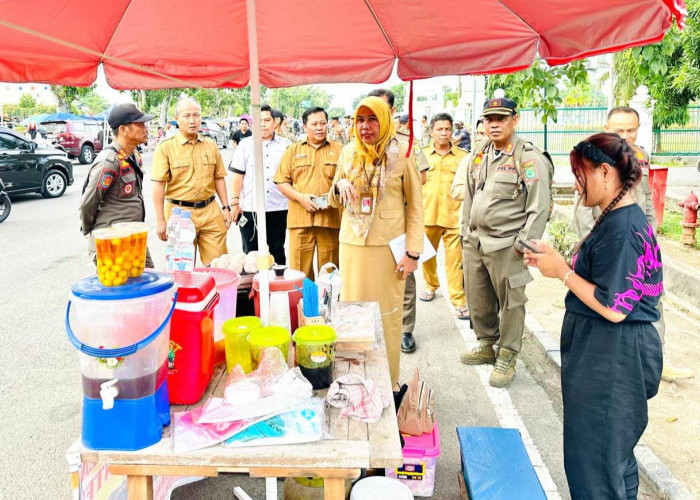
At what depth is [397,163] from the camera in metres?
3.39

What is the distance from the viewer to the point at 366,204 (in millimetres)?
3418

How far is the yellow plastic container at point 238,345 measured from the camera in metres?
2.11

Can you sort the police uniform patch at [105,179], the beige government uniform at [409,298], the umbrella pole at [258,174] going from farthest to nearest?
the beige government uniform at [409,298], the police uniform patch at [105,179], the umbrella pole at [258,174]

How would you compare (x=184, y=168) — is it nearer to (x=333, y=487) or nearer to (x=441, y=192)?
(x=441, y=192)

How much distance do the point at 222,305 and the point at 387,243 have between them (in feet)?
4.45

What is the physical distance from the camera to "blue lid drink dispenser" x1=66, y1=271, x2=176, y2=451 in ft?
5.27

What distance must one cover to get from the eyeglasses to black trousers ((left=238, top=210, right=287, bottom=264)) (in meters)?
3.73

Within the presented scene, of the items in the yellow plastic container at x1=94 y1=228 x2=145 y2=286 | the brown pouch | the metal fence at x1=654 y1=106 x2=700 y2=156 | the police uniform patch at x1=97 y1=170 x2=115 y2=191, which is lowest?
the brown pouch

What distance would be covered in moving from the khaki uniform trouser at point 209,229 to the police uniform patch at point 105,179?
1061mm

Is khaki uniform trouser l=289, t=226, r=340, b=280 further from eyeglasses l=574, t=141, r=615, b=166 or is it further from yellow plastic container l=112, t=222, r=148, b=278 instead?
yellow plastic container l=112, t=222, r=148, b=278

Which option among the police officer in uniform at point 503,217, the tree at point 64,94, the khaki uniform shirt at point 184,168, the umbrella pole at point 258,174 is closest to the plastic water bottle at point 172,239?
the umbrella pole at point 258,174

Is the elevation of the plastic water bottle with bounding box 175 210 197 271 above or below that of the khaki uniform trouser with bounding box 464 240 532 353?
above

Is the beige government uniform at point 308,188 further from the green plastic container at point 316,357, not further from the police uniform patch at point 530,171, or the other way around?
the green plastic container at point 316,357

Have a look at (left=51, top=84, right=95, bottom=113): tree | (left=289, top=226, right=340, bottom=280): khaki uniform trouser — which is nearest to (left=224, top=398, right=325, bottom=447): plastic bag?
(left=289, top=226, right=340, bottom=280): khaki uniform trouser
